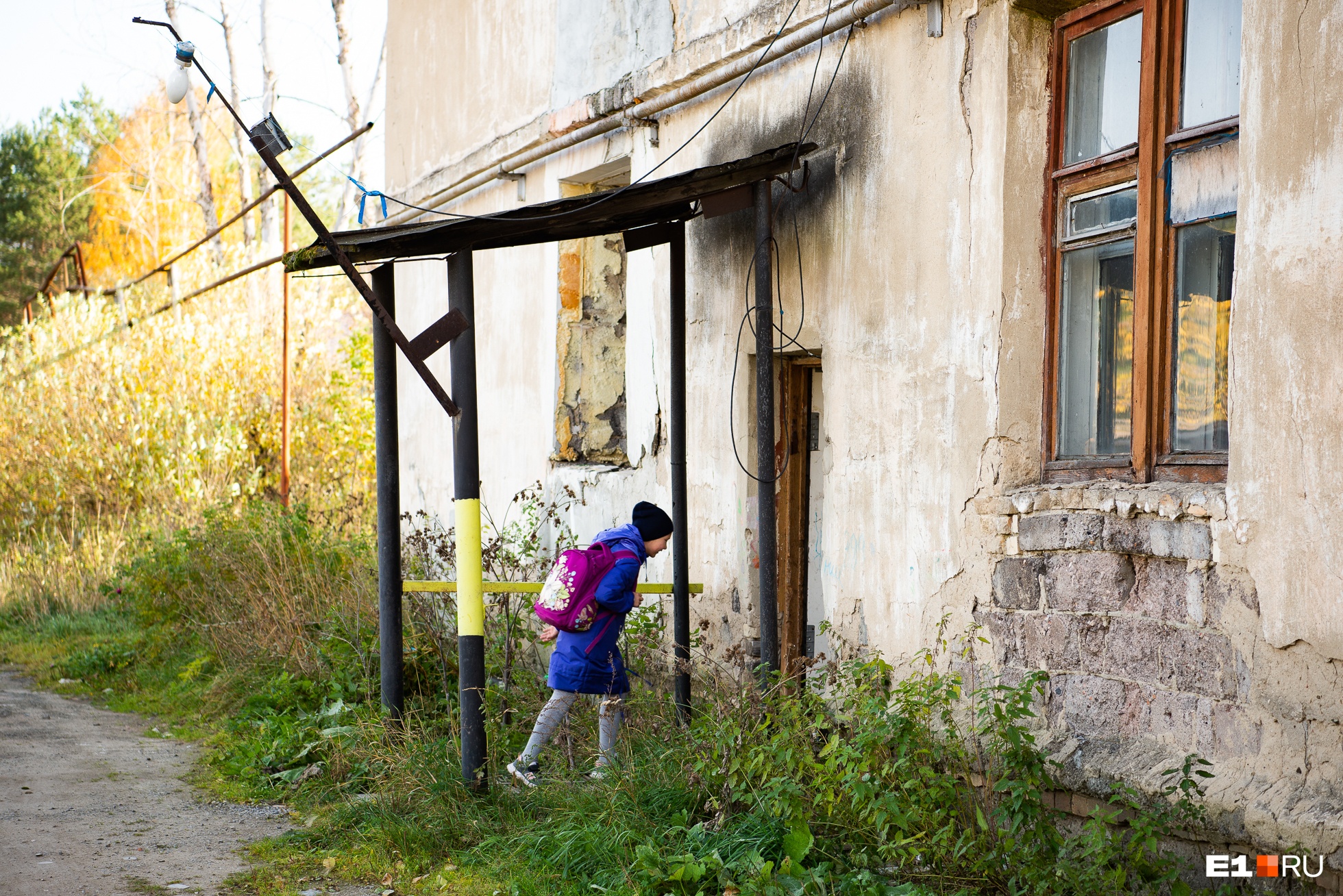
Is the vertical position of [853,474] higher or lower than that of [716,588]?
higher

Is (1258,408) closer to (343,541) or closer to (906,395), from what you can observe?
(906,395)

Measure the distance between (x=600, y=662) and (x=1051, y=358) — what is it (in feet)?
8.26

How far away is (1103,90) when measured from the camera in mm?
4605

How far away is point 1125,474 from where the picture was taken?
4.36m

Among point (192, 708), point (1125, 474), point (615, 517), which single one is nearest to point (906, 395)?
point (1125, 474)

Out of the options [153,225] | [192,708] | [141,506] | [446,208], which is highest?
[153,225]

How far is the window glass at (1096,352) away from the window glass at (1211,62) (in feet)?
1.87

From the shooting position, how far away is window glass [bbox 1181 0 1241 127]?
402cm

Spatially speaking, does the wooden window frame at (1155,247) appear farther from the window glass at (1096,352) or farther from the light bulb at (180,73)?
the light bulb at (180,73)

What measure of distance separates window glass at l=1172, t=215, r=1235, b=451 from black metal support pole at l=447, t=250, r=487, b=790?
9.98ft

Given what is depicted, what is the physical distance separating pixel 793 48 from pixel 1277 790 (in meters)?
4.26

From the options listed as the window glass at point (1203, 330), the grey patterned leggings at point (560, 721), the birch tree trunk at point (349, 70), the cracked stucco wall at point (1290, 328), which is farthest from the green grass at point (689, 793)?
the birch tree trunk at point (349, 70)

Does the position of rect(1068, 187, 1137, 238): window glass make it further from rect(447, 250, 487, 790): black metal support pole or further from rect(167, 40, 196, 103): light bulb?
rect(167, 40, 196, 103): light bulb

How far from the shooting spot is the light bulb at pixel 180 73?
446 centimetres
